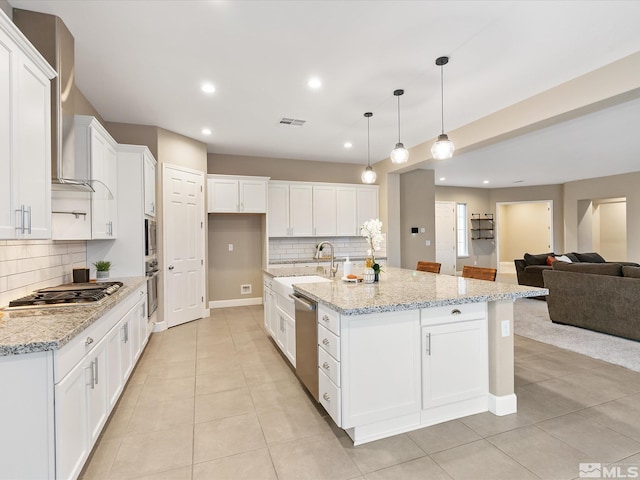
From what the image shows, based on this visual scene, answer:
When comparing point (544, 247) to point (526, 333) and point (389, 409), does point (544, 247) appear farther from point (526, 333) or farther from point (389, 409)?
point (389, 409)

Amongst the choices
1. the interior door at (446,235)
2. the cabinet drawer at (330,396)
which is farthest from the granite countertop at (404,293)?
the interior door at (446,235)

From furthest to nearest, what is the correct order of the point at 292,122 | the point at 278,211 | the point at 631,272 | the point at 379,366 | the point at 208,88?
the point at 278,211 → the point at 292,122 → the point at 631,272 → the point at 208,88 → the point at 379,366

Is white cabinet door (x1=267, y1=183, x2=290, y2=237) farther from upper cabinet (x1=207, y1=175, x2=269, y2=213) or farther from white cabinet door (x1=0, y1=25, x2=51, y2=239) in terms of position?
white cabinet door (x1=0, y1=25, x2=51, y2=239)

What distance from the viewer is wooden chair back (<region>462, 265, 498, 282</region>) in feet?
10.5

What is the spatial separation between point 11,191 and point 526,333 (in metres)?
5.26

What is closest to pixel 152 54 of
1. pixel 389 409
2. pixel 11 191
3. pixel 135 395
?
pixel 11 191

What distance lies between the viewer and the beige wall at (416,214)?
691 centimetres

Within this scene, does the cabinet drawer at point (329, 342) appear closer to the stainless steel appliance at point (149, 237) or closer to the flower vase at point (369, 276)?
the flower vase at point (369, 276)

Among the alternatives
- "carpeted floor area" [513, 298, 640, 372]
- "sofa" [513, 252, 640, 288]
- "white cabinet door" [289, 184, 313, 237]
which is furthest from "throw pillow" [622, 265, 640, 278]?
"white cabinet door" [289, 184, 313, 237]

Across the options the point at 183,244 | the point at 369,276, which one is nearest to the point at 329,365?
the point at 369,276

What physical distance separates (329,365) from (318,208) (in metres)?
4.40

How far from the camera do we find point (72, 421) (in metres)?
1.61

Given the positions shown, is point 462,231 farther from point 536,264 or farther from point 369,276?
point 369,276

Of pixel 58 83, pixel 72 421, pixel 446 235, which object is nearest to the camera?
pixel 72 421
